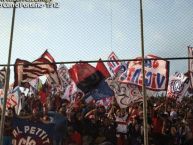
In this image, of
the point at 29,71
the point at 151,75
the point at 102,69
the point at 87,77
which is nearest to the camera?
the point at 29,71

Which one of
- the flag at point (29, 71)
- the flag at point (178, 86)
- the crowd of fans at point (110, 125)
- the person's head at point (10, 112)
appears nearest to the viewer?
the flag at point (29, 71)

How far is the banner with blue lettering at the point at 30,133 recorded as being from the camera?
876 centimetres

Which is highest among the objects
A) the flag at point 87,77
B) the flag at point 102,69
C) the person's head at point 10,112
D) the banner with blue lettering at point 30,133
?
the flag at point 102,69

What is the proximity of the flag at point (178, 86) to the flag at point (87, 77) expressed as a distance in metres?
5.21

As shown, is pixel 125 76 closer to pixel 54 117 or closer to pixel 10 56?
pixel 54 117

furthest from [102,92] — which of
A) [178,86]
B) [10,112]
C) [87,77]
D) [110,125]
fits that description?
[178,86]

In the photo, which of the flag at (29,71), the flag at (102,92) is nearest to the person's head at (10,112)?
the flag at (29,71)

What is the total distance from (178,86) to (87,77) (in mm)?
6781

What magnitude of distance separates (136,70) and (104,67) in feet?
3.73

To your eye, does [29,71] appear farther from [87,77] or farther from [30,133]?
[30,133]

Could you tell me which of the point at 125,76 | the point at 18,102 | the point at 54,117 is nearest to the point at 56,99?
the point at 18,102

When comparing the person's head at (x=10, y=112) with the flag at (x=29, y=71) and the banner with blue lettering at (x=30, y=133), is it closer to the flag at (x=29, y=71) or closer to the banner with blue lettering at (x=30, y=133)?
the flag at (x=29, y=71)

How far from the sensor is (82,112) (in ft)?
34.7

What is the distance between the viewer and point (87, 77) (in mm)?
10938
